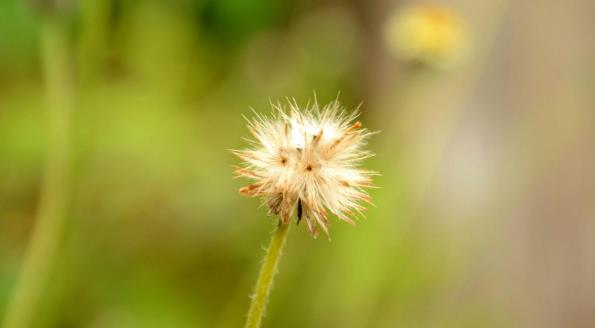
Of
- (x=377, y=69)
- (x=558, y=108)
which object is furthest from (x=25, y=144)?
(x=558, y=108)

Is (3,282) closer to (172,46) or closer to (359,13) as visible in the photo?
(172,46)

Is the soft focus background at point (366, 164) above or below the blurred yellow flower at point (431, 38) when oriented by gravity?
below

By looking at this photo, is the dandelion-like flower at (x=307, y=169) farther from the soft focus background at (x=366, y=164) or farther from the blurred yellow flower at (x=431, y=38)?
the blurred yellow flower at (x=431, y=38)

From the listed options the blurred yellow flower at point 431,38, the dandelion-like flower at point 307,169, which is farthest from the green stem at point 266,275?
the blurred yellow flower at point 431,38

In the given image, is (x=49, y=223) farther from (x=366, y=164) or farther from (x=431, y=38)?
(x=431, y=38)

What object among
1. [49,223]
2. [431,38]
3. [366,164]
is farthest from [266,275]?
[431,38]
